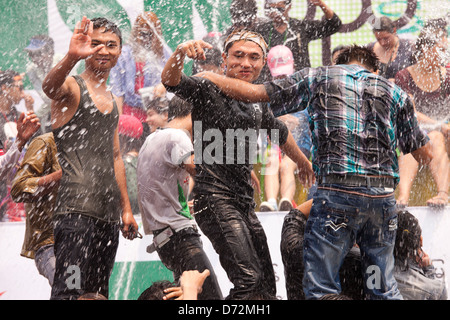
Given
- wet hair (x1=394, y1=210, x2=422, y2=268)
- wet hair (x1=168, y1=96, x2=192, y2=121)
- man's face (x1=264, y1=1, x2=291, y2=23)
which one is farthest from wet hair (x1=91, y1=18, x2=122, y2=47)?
wet hair (x1=394, y1=210, x2=422, y2=268)

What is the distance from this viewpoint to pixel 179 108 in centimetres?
427

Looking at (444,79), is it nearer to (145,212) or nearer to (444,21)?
(444,21)

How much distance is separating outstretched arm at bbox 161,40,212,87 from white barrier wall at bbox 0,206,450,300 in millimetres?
1836

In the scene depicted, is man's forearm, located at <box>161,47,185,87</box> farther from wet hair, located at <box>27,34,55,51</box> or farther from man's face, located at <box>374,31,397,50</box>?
wet hair, located at <box>27,34,55,51</box>

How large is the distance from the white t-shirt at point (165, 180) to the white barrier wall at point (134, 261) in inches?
39.0

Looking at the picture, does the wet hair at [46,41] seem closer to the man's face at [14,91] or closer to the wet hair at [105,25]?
the man's face at [14,91]

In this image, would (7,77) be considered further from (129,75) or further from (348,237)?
(348,237)

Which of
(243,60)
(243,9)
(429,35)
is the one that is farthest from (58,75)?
A: (429,35)

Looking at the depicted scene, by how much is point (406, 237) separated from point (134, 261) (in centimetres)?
241

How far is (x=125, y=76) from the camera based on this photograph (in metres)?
5.81

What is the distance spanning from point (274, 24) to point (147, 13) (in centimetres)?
124

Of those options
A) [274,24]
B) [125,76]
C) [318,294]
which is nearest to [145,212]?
[318,294]

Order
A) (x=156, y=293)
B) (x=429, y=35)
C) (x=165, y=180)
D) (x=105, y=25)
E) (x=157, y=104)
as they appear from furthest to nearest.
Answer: (x=429, y=35) < (x=157, y=104) < (x=105, y=25) < (x=165, y=180) < (x=156, y=293)

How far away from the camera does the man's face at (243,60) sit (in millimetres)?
4043
